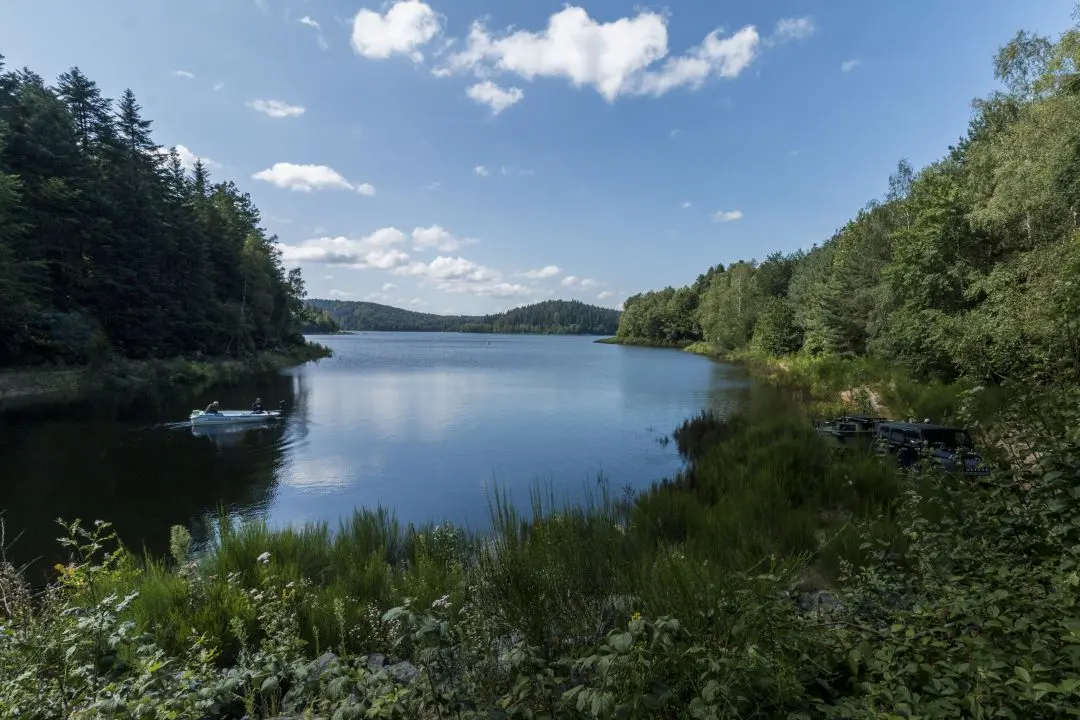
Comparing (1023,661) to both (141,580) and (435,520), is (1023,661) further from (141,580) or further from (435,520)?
(435,520)

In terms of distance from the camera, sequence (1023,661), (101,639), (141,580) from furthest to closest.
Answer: (141,580) < (101,639) < (1023,661)

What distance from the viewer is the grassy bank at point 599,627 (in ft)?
7.76

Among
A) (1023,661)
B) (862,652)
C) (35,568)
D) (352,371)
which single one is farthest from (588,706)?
(352,371)

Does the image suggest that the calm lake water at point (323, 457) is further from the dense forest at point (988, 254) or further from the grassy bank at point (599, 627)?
the dense forest at point (988, 254)

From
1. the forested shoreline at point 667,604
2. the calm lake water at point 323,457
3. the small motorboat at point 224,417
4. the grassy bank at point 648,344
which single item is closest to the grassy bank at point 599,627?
the forested shoreline at point 667,604

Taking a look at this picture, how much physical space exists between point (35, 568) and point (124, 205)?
41081 mm

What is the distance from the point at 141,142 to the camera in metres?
43.7

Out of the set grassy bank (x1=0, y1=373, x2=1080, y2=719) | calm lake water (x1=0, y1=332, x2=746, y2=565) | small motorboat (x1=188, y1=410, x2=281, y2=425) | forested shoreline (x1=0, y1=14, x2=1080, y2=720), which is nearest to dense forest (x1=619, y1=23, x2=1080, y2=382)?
forested shoreline (x1=0, y1=14, x2=1080, y2=720)

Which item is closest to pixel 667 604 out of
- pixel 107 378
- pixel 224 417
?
pixel 224 417

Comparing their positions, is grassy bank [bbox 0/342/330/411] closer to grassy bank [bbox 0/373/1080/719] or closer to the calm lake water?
the calm lake water

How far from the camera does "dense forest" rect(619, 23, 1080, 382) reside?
389 inches

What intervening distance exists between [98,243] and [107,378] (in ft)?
40.9

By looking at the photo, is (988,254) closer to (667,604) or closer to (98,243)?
(667,604)

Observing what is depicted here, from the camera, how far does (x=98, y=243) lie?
36438 millimetres
